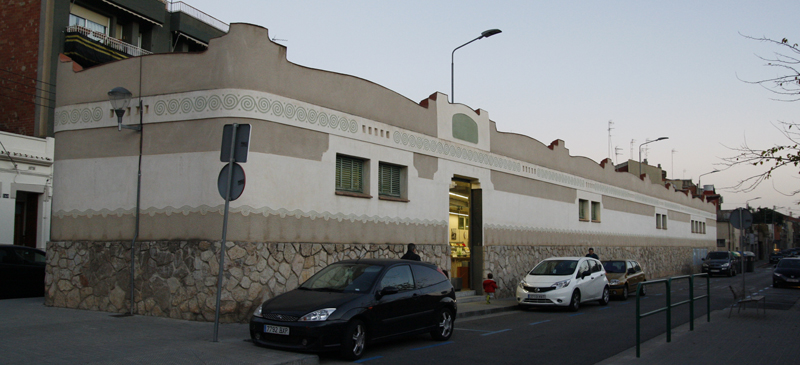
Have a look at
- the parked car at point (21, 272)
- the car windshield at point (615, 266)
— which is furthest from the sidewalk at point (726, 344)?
the parked car at point (21, 272)

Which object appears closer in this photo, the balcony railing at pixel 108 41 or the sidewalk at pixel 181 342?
the sidewalk at pixel 181 342

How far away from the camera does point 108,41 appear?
85.6 ft

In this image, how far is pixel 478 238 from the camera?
20.5 meters

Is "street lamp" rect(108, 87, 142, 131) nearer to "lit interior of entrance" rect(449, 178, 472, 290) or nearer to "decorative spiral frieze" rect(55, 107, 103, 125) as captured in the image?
"decorative spiral frieze" rect(55, 107, 103, 125)

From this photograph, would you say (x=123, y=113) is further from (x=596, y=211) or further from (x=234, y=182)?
(x=596, y=211)

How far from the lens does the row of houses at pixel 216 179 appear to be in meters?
12.6

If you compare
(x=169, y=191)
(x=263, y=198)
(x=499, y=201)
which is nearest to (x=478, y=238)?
(x=499, y=201)

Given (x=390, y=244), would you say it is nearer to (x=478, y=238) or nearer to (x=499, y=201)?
(x=478, y=238)

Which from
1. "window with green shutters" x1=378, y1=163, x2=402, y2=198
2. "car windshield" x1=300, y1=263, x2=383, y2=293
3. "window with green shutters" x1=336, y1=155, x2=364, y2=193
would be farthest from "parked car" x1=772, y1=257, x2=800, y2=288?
"car windshield" x1=300, y1=263, x2=383, y2=293

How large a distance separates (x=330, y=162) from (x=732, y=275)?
3814 cm

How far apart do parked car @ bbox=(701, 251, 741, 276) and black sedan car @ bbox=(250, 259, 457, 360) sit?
35.9 m

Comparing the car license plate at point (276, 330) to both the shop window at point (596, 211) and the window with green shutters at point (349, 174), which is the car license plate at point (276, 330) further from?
the shop window at point (596, 211)

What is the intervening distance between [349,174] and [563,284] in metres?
7.02

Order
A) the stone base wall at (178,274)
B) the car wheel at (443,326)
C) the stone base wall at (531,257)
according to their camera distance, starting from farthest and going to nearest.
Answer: the stone base wall at (531,257), the stone base wall at (178,274), the car wheel at (443,326)
